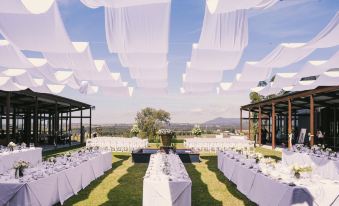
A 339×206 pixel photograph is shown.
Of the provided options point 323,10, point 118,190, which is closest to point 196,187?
point 118,190

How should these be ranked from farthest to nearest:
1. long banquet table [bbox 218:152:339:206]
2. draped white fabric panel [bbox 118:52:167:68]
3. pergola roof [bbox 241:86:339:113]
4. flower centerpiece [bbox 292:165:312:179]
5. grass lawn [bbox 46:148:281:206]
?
pergola roof [bbox 241:86:339:113] → draped white fabric panel [bbox 118:52:167:68] → grass lawn [bbox 46:148:281:206] → flower centerpiece [bbox 292:165:312:179] → long banquet table [bbox 218:152:339:206]

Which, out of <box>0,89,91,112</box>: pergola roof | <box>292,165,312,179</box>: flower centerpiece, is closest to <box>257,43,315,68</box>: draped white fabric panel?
<box>292,165,312,179</box>: flower centerpiece

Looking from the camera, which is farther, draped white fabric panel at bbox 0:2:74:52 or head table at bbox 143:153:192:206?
head table at bbox 143:153:192:206

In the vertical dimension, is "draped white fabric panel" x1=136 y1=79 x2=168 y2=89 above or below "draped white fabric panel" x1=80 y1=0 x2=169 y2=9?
below

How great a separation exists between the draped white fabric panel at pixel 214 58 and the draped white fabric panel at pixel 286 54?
768 mm

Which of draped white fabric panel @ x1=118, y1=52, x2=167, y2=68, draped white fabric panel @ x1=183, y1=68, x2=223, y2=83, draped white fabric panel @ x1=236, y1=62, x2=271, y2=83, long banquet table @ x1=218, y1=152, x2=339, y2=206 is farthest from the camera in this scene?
draped white fabric panel @ x1=183, y1=68, x2=223, y2=83

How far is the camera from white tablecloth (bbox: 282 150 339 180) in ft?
32.4

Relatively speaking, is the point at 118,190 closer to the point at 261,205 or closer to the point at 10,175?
the point at 10,175

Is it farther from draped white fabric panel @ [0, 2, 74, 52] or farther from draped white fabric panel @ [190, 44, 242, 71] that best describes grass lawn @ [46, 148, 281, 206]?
draped white fabric panel @ [0, 2, 74, 52]

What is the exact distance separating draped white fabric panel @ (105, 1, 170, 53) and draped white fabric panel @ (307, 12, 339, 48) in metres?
2.44

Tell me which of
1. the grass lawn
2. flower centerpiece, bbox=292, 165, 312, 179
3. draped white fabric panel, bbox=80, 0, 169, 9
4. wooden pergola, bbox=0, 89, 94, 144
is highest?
draped white fabric panel, bbox=80, 0, 169, 9

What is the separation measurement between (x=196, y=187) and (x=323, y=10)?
469cm

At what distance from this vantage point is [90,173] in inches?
375

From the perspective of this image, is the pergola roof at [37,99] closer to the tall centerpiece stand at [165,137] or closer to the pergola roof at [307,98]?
the tall centerpiece stand at [165,137]
